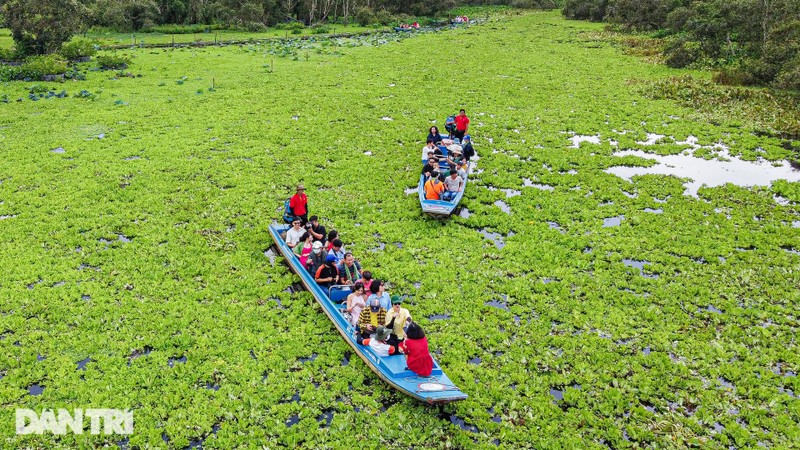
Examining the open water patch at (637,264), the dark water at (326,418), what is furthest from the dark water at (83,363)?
the open water patch at (637,264)

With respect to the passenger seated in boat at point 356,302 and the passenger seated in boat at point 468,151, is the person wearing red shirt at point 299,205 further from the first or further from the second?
the passenger seated in boat at point 468,151

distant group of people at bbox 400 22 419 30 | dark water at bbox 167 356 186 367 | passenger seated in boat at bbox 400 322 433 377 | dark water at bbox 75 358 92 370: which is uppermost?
distant group of people at bbox 400 22 419 30

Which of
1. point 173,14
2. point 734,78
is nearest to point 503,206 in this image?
point 734,78

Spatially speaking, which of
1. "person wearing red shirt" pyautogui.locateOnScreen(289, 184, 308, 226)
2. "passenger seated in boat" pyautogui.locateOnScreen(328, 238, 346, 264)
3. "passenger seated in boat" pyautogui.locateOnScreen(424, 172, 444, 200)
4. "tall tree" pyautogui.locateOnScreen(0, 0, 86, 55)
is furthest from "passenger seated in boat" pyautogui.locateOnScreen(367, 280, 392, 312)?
"tall tree" pyautogui.locateOnScreen(0, 0, 86, 55)

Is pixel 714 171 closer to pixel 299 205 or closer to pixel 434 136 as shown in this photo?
pixel 434 136

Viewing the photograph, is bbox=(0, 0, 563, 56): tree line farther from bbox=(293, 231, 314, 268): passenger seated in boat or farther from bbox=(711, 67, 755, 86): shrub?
bbox=(711, 67, 755, 86): shrub
